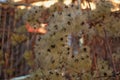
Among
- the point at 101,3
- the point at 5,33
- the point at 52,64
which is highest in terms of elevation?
the point at 101,3

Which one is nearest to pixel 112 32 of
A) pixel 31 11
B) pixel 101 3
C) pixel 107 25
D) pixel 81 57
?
pixel 107 25

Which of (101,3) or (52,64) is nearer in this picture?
(52,64)

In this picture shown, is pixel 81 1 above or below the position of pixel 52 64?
above

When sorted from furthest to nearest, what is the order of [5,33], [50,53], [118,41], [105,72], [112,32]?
[5,33] < [118,41] < [112,32] < [105,72] < [50,53]

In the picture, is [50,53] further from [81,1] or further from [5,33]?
[5,33]

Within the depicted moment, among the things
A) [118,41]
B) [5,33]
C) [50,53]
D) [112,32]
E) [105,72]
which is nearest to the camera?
[50,53]

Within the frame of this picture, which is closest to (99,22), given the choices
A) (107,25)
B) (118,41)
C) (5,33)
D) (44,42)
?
(107,25)

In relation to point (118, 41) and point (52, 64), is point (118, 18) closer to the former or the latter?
point (118, 41)

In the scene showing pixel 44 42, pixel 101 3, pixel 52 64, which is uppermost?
pixel 101 3

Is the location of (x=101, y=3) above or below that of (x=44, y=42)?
above
